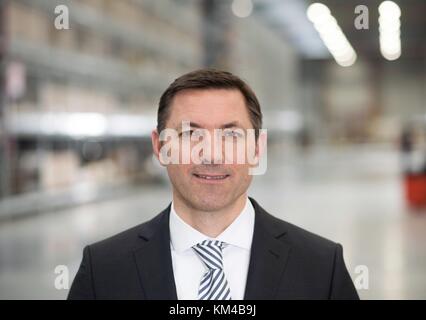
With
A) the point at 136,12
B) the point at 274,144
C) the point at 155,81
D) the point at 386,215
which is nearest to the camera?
the point at 386,215

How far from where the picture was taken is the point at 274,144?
18141 mm

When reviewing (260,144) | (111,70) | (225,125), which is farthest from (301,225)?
(225,125)

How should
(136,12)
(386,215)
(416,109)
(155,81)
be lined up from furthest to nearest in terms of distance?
(416,109) → (155,81) → (136,12) → (386,215)

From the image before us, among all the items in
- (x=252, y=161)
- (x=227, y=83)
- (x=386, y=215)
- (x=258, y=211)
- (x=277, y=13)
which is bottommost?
(x=386, y=215)

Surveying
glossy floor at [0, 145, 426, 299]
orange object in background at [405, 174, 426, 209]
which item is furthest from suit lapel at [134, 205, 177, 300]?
orange object in background at [405, 174, 426, 209]

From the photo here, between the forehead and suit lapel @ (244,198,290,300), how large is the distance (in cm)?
22

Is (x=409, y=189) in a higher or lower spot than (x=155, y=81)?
lower

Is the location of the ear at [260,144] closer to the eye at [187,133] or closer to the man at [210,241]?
the man at [210,241]

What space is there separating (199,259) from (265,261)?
0.43ft

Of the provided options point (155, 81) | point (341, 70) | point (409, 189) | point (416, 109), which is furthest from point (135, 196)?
point (341, 70)

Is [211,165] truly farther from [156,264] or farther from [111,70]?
[111,70]
